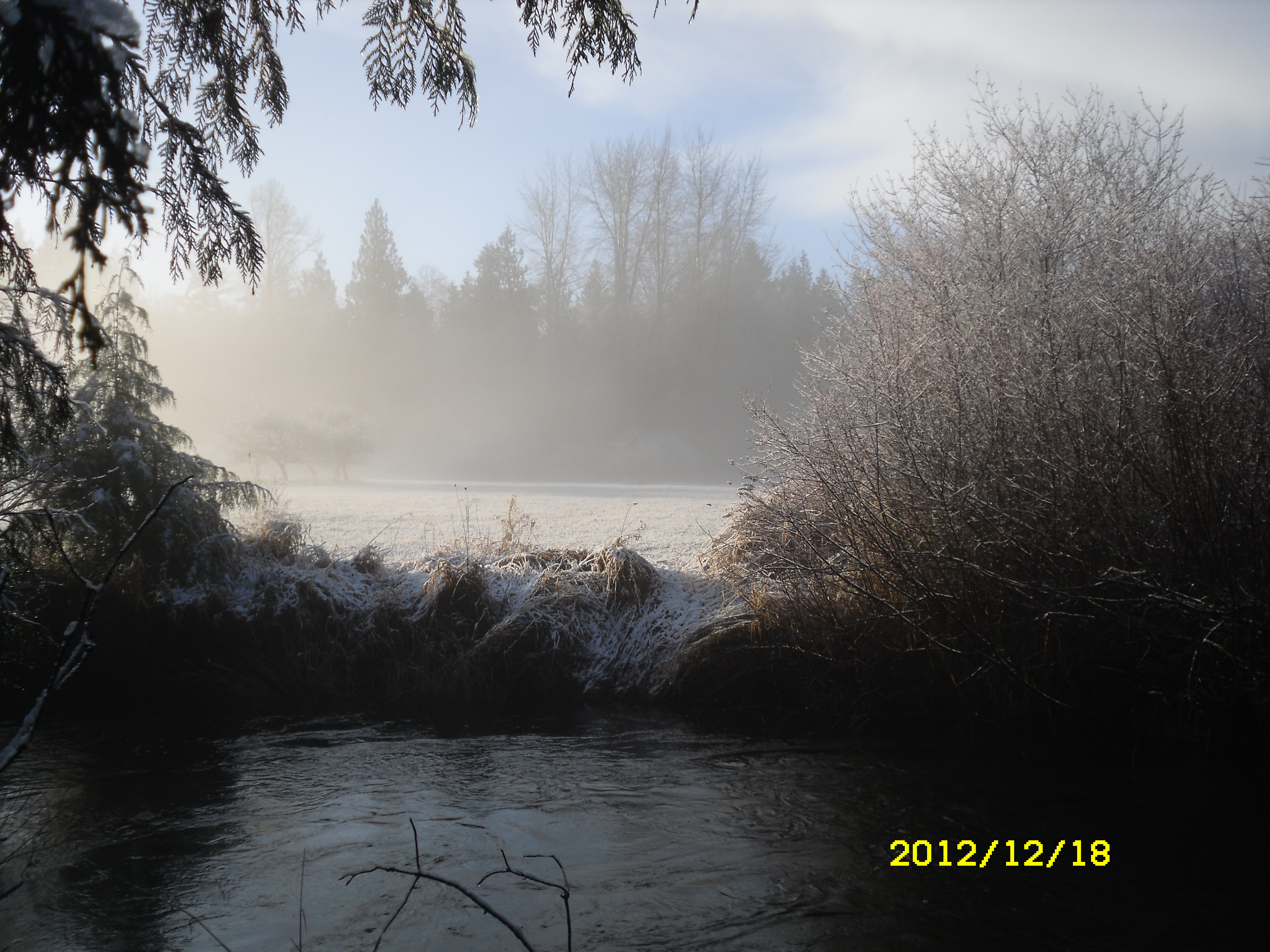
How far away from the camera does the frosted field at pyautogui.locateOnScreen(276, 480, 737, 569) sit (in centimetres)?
Result: 1310

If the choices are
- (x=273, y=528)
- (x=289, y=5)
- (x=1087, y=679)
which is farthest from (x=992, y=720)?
(x=273, y=528)

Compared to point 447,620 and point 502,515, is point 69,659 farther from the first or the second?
point 502,515

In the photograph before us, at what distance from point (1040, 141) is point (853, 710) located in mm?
8598

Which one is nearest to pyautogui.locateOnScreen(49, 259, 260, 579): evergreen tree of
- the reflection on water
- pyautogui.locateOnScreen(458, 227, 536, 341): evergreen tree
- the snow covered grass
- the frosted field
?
the snow covered grass

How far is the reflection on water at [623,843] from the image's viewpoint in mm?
4492

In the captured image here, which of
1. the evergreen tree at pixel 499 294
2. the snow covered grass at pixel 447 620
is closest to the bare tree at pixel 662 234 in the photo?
the evergreen tree at pixel 499 294

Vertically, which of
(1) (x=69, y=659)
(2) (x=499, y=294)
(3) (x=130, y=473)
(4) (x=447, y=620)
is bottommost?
(4) (x=447, y=620)

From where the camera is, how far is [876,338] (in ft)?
26.7

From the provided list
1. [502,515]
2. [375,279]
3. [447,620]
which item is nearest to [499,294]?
[375,279]
